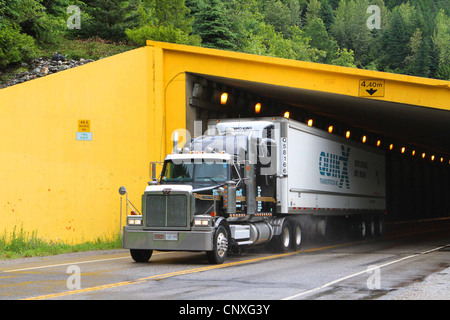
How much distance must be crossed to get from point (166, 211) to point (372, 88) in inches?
377

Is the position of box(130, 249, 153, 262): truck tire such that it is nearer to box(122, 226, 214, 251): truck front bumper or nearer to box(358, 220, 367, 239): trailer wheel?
box(122, 226, 214, 251): truck front bumper

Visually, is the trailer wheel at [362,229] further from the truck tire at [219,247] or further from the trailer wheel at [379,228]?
the truck tire at [219,247]

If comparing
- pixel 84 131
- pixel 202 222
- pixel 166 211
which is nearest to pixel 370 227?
pixel 84 131

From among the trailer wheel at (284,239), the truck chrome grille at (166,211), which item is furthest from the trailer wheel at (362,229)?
the truck chrome grille at (166,211)


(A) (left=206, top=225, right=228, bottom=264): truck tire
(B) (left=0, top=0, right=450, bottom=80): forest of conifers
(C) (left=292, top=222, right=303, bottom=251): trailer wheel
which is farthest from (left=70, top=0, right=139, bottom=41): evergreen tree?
(A) (left=206, top=225, right=228, bottom=264): truck tire

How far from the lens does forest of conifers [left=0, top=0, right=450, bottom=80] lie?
4234 centimetres

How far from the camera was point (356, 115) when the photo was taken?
28.8 meters

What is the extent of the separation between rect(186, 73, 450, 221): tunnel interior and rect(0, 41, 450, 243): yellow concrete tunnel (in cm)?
83

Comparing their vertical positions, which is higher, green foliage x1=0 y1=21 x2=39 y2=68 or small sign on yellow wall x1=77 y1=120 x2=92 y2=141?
green foliage x1=0 y1=21 x2=39 y2=68

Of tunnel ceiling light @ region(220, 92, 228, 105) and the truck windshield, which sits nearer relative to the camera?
the truck windshield

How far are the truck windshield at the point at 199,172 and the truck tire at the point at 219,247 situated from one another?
1.38 metres

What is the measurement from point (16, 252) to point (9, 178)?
9.21 ft

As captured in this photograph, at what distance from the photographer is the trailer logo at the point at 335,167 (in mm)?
23672

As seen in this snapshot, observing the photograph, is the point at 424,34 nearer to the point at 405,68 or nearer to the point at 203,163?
the point at 405,68
